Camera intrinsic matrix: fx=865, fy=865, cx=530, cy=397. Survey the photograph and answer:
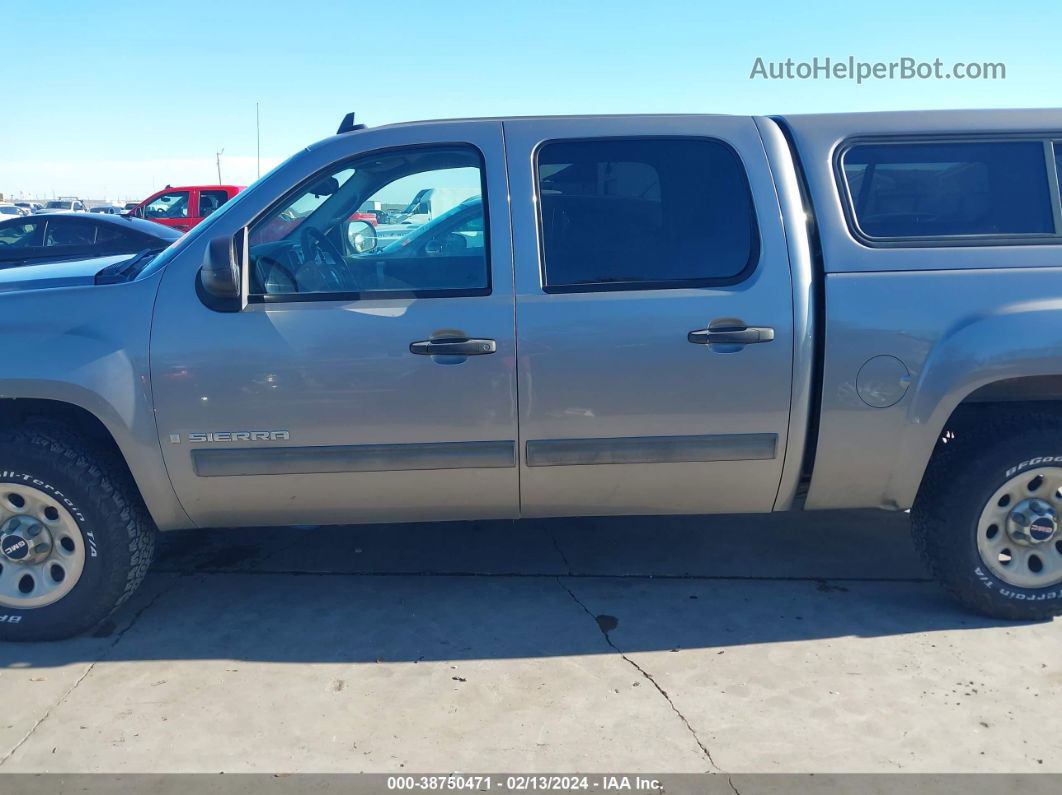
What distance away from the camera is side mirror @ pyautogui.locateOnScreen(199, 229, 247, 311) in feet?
10.4

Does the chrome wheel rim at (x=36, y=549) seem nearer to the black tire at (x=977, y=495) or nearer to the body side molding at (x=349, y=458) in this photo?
the body side molding at (x=349, y=458)

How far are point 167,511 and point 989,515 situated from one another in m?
3.29

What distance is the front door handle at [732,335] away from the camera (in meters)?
3.26

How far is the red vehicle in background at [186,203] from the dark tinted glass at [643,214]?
13.3 m

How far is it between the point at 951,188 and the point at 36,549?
3.95m

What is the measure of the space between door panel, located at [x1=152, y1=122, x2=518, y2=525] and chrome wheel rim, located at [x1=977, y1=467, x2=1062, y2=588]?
1.96 meters

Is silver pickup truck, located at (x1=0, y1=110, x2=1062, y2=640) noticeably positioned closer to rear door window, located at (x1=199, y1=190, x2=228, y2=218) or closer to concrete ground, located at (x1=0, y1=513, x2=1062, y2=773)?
concrete ground, located at (x1=0, y1=513, x2=1062, y2=773)

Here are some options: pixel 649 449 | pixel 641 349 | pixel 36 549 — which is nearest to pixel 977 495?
pixel 649 449

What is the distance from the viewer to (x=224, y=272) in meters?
3.16

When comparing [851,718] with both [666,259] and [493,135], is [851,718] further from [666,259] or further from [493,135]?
[493,135]

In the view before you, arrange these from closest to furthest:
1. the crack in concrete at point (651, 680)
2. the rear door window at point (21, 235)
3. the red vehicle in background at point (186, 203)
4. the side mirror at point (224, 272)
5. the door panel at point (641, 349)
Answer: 1. the crack in concrete at point (651, 680)
2. the side mirror at point (224, 272)
3. the door panel at point (641, 349)
4. the rear door window at point (21, 235)
5. the red vehicle in background at point (186, 203)

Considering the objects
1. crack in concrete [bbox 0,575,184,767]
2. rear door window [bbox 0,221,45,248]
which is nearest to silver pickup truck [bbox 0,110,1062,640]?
crack in concrete [bbox 0,575,184,767]

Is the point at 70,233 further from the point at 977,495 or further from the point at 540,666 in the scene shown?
the point at 977,495

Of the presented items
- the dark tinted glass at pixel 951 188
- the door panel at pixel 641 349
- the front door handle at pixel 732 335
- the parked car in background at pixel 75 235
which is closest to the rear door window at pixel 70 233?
the parked car in background at pixel 75 235
